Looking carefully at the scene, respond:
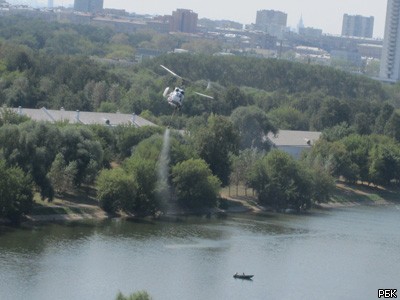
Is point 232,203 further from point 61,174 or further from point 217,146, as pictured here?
point 61,174

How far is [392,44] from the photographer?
313 ft

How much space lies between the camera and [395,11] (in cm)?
9538

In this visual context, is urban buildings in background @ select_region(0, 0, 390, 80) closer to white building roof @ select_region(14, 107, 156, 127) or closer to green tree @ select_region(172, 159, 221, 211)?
white building roof @ select_region(14, 107, 156, 127)

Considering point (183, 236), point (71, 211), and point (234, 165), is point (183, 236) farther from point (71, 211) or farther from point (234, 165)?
point (234, 165)

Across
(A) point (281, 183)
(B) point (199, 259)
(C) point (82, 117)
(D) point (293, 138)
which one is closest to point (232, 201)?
(A) point (281, 183)

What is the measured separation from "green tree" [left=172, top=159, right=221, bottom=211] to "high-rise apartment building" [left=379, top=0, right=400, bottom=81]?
6474 centimetres

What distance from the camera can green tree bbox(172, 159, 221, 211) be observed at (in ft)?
103

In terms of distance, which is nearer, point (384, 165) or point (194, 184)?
point (194, 184)

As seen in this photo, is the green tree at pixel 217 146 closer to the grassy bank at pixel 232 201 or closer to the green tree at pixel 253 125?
the grassy bank at pixel 232 201

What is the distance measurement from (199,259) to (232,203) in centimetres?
819

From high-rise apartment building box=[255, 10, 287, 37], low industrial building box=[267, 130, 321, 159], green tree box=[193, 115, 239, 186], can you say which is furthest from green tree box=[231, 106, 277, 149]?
high-rise apartment building box=[255, 10, 287, 37]

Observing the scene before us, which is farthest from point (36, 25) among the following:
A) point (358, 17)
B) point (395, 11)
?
point (358, 17)

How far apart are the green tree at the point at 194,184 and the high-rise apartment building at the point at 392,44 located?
212 ft

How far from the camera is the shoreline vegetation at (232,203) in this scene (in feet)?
94.5
